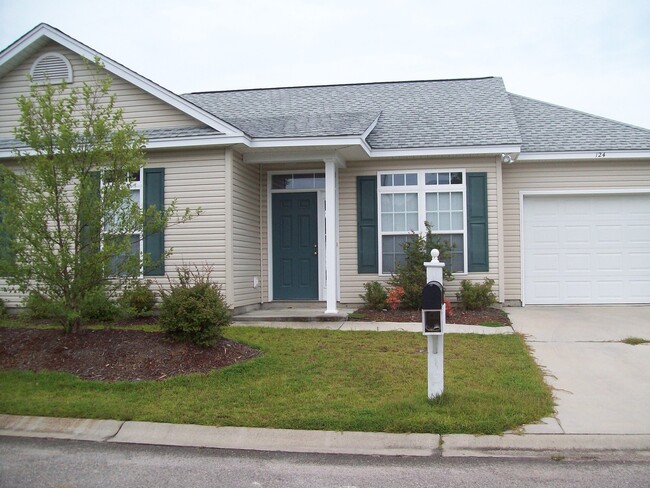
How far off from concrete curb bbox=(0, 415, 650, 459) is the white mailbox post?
72 centimetres

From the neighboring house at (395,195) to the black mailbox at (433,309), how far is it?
221 inches

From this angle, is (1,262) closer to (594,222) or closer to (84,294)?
(84,294)

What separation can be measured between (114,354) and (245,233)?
470 cm

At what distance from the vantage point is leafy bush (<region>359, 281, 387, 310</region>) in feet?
38.8

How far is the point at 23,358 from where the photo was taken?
779 cm

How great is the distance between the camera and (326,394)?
21.7 feet

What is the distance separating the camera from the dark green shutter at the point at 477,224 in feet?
39.8

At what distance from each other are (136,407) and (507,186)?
29.7ft

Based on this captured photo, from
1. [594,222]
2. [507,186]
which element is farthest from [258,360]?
[594,222]

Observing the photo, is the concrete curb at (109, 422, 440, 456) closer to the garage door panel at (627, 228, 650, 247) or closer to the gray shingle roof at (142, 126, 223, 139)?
the gray shingle roof at (142, 126, 223, 139)

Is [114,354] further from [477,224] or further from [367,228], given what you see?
[477,224]

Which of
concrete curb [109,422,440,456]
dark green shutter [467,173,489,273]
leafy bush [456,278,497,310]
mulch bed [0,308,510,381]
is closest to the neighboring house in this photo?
dark green shutter [467,173,489,273]

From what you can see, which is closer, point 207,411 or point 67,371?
point 207,411

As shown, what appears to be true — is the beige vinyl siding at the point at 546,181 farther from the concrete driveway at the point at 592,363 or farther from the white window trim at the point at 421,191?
the white window trim at the point at 421,191
